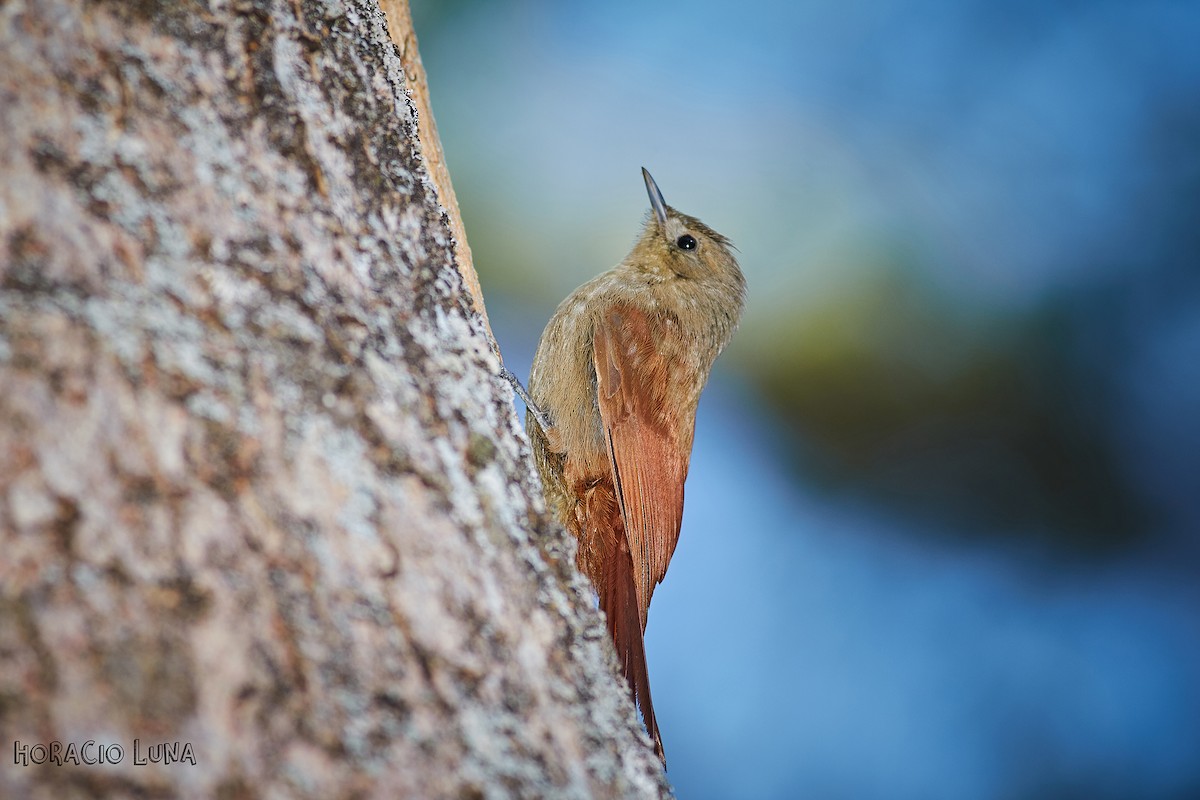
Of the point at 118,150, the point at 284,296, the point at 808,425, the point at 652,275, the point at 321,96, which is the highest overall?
the point at 652,275

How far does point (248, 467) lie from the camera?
0.83 metres

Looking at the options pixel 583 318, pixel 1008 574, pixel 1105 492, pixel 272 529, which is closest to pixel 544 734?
pixel 272 529

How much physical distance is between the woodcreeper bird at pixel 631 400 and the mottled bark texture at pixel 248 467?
1002 mm

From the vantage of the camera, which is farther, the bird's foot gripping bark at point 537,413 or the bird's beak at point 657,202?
the bird's beak at point 657,202

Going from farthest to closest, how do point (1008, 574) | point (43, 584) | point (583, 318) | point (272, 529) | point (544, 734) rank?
point (1008, 574) → point (583, 318) → point (544, 734) → point (272, 529) → point (43, 584)

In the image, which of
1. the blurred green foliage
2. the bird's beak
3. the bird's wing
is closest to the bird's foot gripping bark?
the bird's wing

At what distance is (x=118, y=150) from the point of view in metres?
0.86

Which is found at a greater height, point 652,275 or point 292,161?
point 652,275

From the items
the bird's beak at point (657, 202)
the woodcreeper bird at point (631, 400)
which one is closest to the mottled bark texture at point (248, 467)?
the woodcreeper bird at point (631, 400)

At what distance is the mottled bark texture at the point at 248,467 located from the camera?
2.36ft

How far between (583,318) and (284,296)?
1.77 metres

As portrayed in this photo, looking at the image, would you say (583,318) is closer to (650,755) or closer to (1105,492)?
(650,755)
